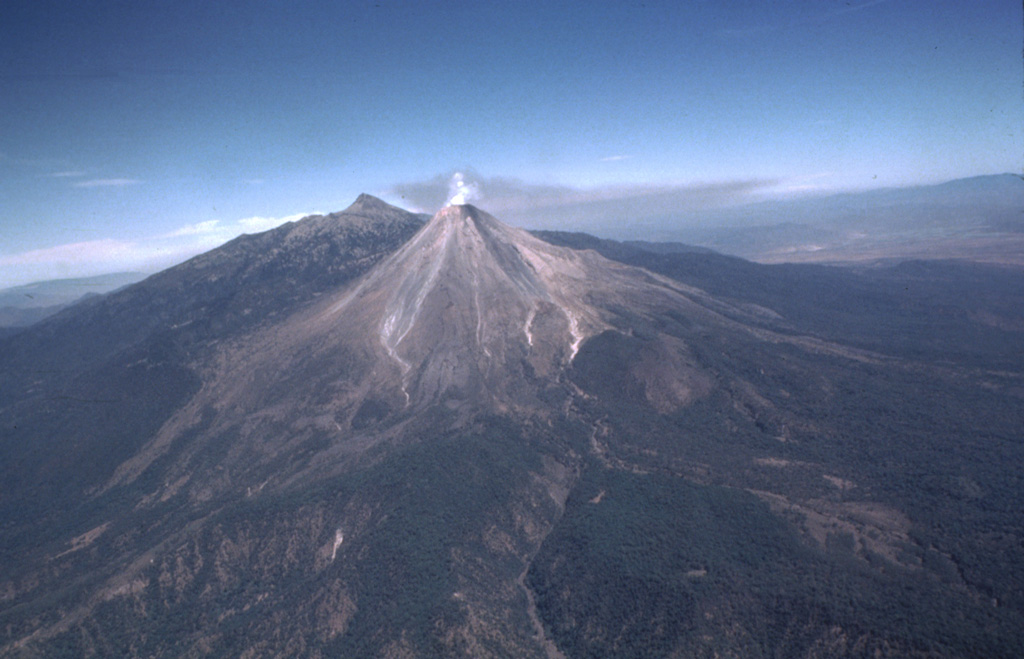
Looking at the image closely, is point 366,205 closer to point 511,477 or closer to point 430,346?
point 430,346

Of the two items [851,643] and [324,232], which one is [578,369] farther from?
[324,232]

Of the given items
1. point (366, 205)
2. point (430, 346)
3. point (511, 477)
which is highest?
point (366, 205)

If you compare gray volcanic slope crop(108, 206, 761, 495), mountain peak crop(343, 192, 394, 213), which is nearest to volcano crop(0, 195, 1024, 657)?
gray volcanic slope crop(108, 206, 761, 495)

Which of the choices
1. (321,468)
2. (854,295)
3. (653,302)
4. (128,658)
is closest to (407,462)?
(321,468)

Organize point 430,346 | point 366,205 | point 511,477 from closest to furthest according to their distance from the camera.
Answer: point 511,477
point 430,346
point 366,205

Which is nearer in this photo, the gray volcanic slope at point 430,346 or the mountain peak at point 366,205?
the gray volcanic slope at point 430,346

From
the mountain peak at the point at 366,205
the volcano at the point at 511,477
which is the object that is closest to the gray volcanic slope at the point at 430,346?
the volcano at the point at 511,477

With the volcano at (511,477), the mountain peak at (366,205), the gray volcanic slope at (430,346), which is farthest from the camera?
the mountain peak at (366,205)

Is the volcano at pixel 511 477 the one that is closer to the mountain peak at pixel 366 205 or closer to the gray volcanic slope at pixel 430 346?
the gray volcanic slope at pixel 430 346

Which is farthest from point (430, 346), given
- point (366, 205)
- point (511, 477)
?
point (366, 205)

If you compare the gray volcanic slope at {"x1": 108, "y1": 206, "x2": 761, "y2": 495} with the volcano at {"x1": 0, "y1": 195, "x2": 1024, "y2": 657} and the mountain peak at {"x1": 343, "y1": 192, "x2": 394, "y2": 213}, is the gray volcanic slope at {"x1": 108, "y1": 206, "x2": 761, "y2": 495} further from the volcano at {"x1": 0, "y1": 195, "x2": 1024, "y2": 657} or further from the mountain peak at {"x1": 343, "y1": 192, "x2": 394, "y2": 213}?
the mountain peak at {"x1": 343, "y1": 192, "x2": 394, "y2": 213}
